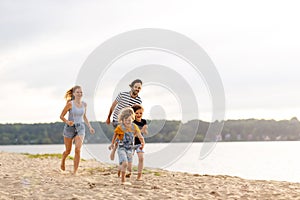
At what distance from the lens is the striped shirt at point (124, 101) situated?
36.6 ft

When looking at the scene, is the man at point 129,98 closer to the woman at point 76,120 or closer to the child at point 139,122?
the child at point 139,122

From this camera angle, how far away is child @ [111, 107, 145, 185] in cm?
1038

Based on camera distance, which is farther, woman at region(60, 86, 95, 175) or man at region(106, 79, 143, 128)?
woman at region(60, 86, 95, 175)

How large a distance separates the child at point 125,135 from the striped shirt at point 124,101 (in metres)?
0.60

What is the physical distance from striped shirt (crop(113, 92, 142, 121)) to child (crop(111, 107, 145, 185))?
60cm

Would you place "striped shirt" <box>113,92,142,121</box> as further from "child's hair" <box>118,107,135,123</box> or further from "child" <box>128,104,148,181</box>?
"child's hair" <box>118,107,135,123</box>

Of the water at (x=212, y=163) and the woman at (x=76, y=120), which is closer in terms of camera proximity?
the woman at (x=76, y=120)

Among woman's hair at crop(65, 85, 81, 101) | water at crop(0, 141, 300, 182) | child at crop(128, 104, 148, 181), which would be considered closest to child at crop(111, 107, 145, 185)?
child at crop(128, 104, 148, 181)

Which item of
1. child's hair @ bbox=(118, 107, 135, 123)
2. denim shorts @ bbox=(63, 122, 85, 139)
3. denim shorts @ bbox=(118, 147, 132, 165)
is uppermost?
child's hair @ bbox=(118, 107, 135, 123)

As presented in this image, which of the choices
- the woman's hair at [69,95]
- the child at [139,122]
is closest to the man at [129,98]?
the child at [139,122]

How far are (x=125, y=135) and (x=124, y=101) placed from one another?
3.36 feet

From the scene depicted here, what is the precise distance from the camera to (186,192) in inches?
388

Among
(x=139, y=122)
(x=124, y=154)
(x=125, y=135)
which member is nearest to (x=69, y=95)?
(x=139, y=122)

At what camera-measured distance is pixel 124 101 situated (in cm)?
1117
